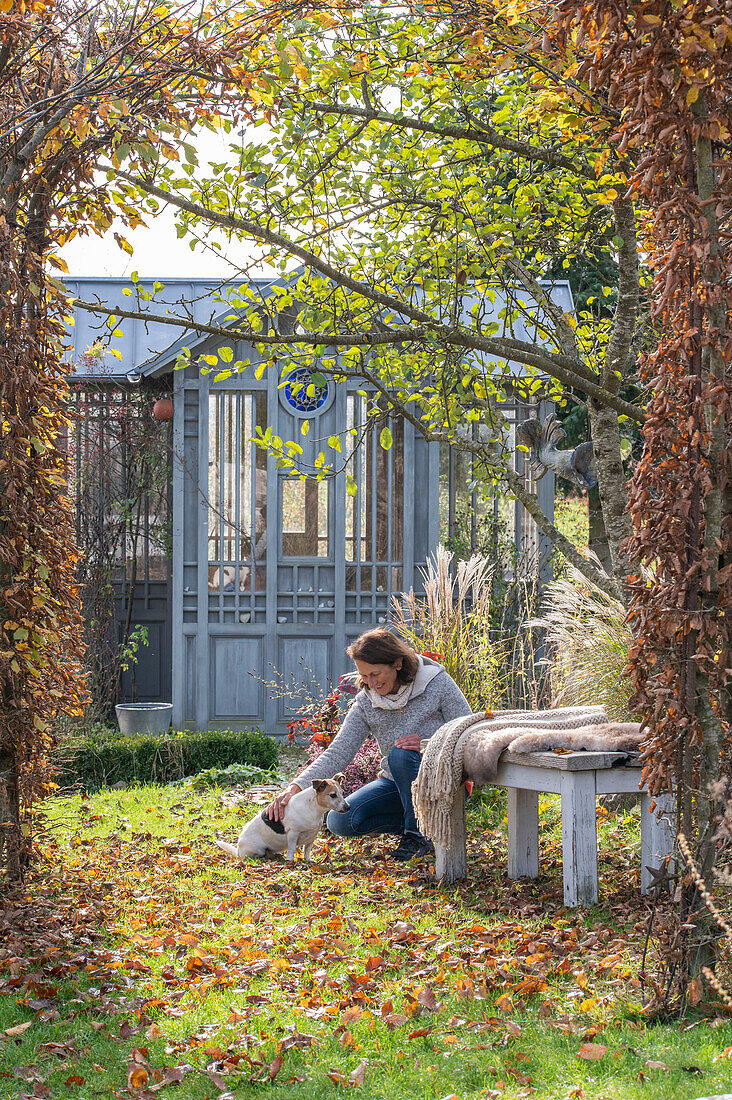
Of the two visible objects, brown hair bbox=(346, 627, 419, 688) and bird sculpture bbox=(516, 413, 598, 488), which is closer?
brown hair bbox=(346, 627, 419, 688)

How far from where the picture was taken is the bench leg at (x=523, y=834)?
4.57 metres

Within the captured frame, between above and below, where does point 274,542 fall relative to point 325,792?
above

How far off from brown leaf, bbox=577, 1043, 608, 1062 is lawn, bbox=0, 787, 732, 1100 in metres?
0.01

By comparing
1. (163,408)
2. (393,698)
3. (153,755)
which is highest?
(163,408)

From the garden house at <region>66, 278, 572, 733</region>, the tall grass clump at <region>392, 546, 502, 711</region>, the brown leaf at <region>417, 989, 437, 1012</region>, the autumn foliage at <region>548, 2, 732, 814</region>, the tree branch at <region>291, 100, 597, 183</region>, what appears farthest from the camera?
the garden house at <region>66, 278, 572, 733</region>

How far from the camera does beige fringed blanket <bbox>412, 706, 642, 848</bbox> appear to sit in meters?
4.16

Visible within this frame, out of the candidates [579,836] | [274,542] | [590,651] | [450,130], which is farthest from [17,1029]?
[274,542]

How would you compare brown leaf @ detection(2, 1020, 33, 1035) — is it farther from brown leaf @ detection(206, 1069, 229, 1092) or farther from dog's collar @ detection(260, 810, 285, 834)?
dog's collar @ detection(260, 810, 285, 834)

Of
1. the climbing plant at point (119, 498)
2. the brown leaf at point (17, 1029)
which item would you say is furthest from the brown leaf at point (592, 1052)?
the climbing plant at point (119, 498)

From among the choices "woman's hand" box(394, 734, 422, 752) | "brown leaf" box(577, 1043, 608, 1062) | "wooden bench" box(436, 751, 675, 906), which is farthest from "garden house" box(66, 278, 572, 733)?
"brown leaf" box(577, 1043, 608, 1062)

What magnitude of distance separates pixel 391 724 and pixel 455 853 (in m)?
0.83

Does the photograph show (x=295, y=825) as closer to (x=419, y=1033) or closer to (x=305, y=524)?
(x=419, y=1033)

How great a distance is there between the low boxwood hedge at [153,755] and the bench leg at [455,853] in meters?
3.70

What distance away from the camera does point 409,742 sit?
4992 millimetres
